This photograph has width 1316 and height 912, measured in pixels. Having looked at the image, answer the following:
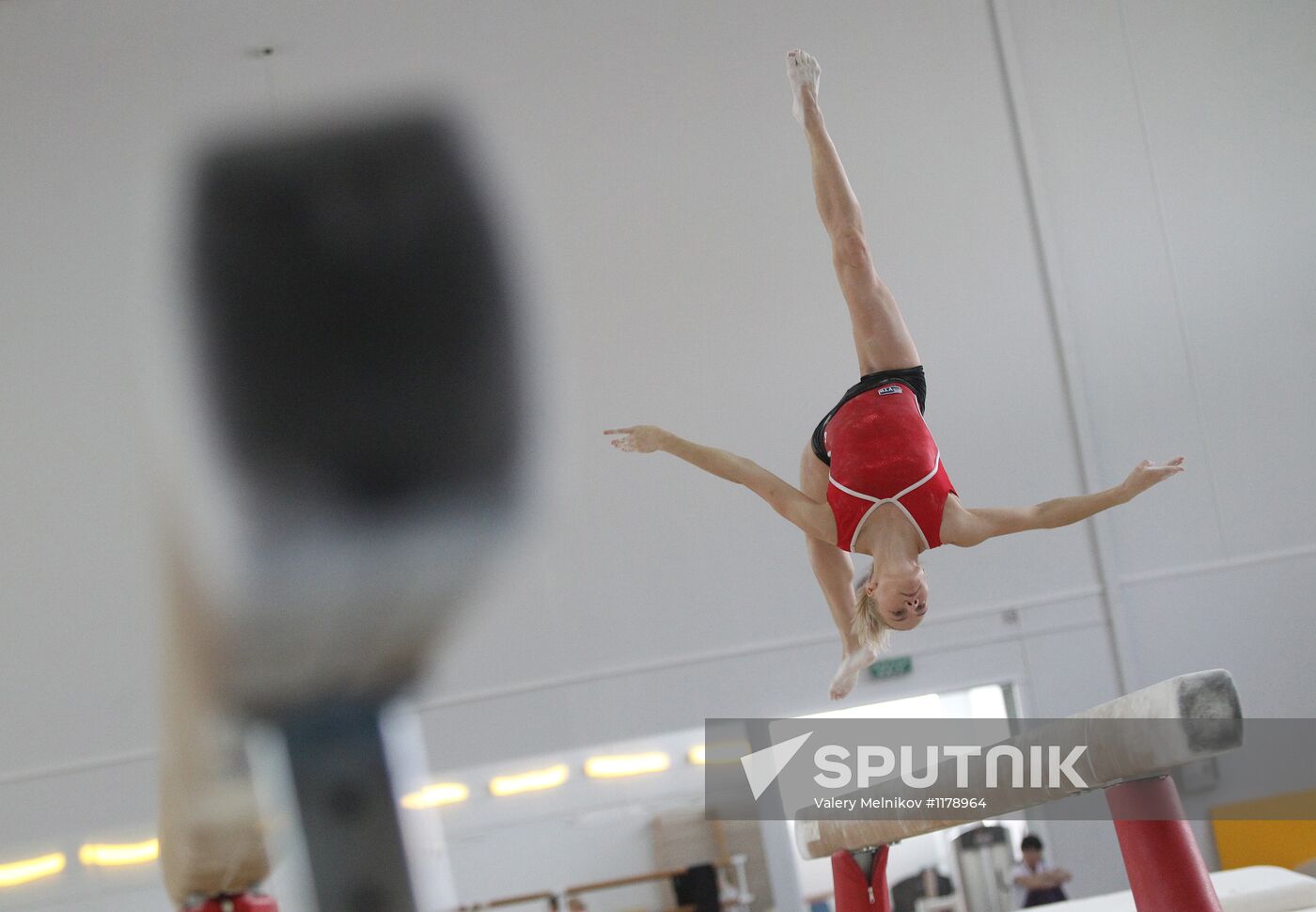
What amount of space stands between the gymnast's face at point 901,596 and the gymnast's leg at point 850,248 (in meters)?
0.68

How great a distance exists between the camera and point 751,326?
6781 millimetres

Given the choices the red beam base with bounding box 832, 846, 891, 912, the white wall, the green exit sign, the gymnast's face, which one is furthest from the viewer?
the green exit sign


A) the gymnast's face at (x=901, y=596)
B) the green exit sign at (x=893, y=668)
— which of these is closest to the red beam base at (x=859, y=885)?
the gymnast's face at (x=901, y=596)

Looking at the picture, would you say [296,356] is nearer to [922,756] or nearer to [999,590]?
[922,756]

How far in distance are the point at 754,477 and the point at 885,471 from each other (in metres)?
0.34

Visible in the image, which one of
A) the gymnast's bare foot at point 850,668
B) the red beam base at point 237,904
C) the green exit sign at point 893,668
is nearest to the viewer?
the red beam base at point 237,904

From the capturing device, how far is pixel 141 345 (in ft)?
4.86

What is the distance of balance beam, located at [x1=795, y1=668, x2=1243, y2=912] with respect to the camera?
171 centimetres

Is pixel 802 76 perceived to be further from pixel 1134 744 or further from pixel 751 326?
pixel 751 326

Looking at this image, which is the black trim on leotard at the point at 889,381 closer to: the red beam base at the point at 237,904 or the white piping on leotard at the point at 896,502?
the white piping on leotard at the point at 896,502

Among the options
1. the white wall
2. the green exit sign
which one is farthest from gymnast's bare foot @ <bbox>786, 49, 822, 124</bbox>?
the green exit sign

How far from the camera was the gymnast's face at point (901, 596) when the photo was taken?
2.95 m

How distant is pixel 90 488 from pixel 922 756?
5295mm

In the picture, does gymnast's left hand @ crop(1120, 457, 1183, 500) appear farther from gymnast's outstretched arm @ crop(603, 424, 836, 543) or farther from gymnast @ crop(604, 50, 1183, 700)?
gymnast's outstretched arm @ crop(603, 424, 836, 543)
